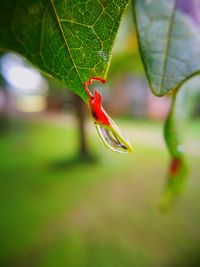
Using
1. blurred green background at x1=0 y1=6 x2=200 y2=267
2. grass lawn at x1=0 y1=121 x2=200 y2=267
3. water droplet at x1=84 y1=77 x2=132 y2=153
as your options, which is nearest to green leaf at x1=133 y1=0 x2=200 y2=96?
water droplet at x1=84 y1=77 x2=132 y2=153

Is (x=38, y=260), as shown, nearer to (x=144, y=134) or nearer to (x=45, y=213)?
(x=45, y=213)

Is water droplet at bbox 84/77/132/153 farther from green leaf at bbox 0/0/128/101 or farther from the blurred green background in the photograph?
the blurred green background

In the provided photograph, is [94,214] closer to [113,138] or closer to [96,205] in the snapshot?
[96,205]

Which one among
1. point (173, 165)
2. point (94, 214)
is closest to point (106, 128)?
point (173, 165)

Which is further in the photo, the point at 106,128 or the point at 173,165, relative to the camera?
the point at 173,165

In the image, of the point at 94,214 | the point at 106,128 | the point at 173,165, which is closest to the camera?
the point at 106,128
